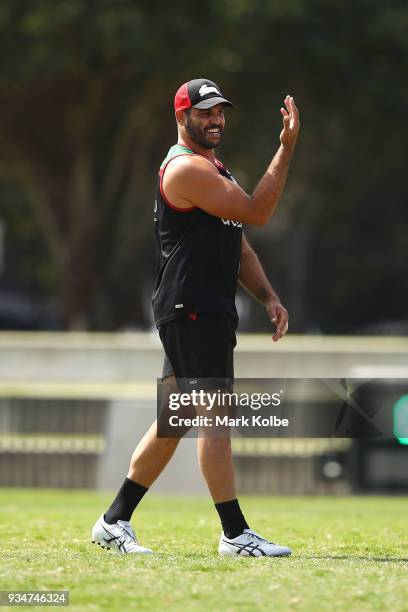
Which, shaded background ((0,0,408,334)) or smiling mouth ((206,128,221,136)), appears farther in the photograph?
shaded background ((0,0,408,334))

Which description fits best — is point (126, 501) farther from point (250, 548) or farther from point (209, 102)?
point (209, 102)

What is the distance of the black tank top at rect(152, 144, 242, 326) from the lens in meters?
6.78

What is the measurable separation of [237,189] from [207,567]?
1655 mm

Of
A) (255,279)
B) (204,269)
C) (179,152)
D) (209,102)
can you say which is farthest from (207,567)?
(209,102)

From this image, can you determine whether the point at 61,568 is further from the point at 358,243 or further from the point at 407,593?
the point at 358,243

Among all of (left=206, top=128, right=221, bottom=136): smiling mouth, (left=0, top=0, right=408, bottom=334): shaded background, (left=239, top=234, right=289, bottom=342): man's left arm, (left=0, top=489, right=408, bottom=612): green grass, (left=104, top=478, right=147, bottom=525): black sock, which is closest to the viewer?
(left=0, top=489, right=408, bottom=612): green grass

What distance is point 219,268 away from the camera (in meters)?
6.83

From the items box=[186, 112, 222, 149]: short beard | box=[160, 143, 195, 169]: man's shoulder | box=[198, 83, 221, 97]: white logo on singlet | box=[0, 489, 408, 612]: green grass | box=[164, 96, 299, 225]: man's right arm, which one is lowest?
box=[0, 489, 408, 612]: green grass

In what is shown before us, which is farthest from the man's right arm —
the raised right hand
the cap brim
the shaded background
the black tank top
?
the shaded background

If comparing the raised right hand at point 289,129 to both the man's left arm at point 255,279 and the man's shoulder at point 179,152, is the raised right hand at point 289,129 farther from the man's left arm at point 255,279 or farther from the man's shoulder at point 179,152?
the man's left arm at point 255,279

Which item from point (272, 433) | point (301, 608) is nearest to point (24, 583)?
point (301, 608)

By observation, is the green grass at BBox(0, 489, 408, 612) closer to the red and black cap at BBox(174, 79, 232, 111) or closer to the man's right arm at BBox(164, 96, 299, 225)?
the man's right arm at BBox(164, 96, 299, 225)

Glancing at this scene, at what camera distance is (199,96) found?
6848 millimetres

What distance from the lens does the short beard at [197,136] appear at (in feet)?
22.7
